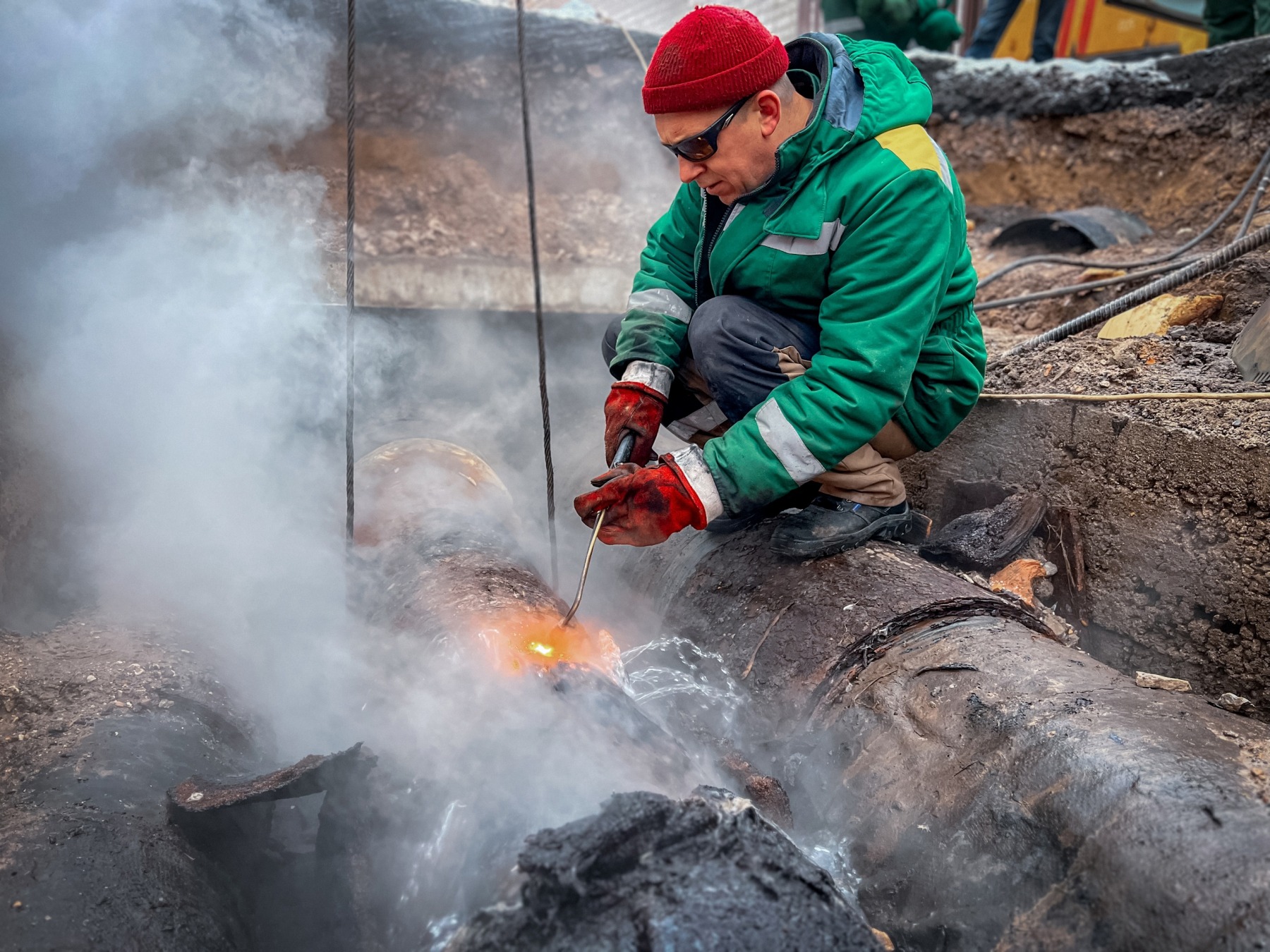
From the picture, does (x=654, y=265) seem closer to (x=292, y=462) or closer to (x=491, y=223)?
(x=292, y=462)

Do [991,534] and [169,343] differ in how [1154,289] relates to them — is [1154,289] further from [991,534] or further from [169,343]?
[169,343]

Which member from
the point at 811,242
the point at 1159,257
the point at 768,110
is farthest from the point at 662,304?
the point at 1159,257

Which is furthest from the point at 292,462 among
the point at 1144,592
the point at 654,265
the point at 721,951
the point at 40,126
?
the point at 1144,592

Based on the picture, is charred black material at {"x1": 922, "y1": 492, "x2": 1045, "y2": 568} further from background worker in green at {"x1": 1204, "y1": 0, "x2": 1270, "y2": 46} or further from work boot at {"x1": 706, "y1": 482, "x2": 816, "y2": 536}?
background worker in green at {"x1": 1204, "y1": 0, "x2": 1270, "y2": 46}

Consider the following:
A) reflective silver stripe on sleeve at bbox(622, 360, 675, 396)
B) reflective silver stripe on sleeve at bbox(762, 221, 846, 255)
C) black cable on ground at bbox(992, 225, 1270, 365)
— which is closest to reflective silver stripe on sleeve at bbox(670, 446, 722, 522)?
reflective silver stripe on sleeve at bbox(622, 360, 675, 396)

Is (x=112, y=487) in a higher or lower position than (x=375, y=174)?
lower

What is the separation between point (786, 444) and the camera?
195cm

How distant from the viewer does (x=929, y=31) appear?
20.2 ft

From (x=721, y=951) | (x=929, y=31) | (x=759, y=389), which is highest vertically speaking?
(x=929, y=31)

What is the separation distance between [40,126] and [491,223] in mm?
2306

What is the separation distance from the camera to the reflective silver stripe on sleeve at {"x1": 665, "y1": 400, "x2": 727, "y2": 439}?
2.54 m

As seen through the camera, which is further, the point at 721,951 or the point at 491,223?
the point at 491,223

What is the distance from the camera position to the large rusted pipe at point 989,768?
47.5 inches

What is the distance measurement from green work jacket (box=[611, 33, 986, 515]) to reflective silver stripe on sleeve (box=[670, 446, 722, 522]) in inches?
0.7
